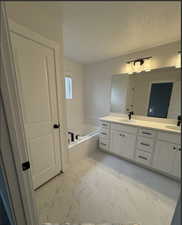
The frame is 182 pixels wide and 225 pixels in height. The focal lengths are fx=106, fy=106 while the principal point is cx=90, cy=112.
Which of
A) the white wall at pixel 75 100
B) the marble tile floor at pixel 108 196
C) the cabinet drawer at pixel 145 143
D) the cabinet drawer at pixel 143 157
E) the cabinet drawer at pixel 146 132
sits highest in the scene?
the white wall at pixel 75 100

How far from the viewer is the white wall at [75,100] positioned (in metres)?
3.04

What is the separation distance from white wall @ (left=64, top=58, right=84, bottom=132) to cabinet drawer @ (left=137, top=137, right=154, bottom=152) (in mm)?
1953

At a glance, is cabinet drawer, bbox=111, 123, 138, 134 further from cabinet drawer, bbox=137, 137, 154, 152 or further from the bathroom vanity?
cabinet drawer, bbox=137, 137, 154, 152

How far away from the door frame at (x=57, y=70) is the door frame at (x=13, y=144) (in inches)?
19.3

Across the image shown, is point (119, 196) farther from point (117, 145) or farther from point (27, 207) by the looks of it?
point (27, 207)

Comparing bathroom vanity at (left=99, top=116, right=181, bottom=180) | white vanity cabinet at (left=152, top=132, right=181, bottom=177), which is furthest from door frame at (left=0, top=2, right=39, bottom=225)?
white vanity cabinet at (left=152, top=132, right=181, bottom=177)

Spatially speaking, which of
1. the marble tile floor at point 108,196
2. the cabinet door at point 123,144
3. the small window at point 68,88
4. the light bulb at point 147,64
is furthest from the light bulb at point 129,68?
the marble tile floor at point 108,196

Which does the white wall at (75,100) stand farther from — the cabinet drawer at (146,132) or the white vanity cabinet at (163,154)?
the white vanity cabinet at (163,154)

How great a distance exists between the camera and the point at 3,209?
928 millimetres

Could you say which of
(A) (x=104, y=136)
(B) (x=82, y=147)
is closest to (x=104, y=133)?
(A) (x=104, y=136)

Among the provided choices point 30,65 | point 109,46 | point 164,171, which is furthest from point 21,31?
point 164,171

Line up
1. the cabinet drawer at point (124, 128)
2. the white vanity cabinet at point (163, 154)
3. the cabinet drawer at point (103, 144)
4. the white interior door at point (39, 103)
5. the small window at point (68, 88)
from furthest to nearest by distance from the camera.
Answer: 1. the small window at point (68, 88)
2. the cabinet drawer at point (103, 144)
3. the cabinet drawer at point (124, 128)
4. the white vanity cabinet at point (163, 154)
5. the white interior door at point (39, 103)

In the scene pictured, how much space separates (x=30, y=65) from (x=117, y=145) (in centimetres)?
213

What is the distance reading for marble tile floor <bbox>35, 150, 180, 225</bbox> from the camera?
125cm
